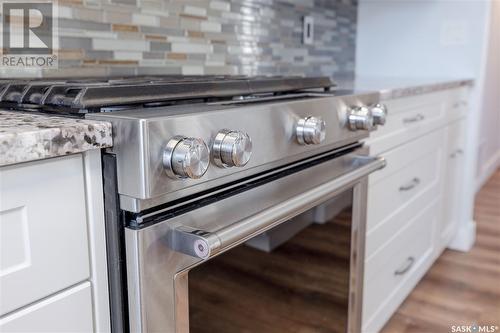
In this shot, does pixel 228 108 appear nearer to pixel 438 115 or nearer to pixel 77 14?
pixel 77 14

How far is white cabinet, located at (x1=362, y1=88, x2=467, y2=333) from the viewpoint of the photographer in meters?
1.44

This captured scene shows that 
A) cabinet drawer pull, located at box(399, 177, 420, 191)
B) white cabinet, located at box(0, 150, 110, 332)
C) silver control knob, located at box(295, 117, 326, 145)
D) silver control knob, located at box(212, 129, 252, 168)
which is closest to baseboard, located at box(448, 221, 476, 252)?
cabinet drawer pull, located at box(399, 177, 420, 191)

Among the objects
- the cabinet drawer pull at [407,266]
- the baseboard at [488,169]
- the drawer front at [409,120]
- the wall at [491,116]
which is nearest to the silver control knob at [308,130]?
the drawer front at [409,120]

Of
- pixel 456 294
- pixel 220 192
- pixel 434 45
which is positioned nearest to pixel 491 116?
pixel 434 45

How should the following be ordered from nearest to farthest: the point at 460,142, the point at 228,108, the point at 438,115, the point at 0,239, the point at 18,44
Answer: the point at 0,239
the point at 228,108
the point at 18,44
the point at 438,115
the point at 460,142

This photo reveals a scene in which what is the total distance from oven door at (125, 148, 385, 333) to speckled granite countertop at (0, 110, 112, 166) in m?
0.13

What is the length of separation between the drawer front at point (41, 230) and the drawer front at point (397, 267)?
98 cm

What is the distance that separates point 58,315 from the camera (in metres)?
0.59

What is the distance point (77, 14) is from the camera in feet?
3.76

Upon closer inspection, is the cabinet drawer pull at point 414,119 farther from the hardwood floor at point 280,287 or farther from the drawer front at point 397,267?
the hardwood floor at point 280,287

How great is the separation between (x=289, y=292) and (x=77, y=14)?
30.9 inches

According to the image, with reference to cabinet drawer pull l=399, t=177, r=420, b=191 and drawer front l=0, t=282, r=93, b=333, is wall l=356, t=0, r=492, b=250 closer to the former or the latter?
cabinet drawer pull l=399, t=177, r=420, b=191

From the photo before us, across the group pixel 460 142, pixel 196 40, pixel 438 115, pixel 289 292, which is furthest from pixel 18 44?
pixel 460 142

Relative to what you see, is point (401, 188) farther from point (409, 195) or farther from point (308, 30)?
point (308, 30)
